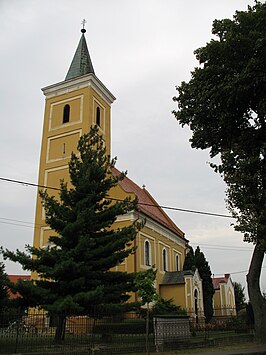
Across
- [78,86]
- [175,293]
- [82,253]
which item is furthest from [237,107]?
[175,293]

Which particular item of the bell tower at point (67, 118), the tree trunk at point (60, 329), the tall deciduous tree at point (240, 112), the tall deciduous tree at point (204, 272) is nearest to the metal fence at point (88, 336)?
the tree trunk at point (60, 329)

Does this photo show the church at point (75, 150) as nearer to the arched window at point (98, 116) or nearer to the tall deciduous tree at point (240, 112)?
the arched window at point (98, 116)

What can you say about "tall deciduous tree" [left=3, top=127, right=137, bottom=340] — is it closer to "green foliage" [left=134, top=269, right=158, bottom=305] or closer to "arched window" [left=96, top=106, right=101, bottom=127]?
"green foliage" [left=134, top=269, right=158, bottom=305]

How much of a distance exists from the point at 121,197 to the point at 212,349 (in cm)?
1583

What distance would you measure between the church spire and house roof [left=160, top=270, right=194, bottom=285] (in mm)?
→ 18968

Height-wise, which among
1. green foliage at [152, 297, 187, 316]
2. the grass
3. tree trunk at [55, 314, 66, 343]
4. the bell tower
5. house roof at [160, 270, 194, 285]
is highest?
the bell tower

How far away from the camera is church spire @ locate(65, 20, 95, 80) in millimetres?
35375

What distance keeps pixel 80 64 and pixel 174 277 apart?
67.6 feet

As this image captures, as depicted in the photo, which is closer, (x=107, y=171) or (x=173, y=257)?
(x=107, y=171)

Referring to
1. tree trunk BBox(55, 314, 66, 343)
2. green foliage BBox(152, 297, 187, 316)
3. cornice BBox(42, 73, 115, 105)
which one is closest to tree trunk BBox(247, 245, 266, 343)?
green foliage BBox(152, 297, 187, 316)

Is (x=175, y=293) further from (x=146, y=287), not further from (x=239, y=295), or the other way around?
(x=239, y=295)

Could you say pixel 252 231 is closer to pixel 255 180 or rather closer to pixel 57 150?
pixel 255 180

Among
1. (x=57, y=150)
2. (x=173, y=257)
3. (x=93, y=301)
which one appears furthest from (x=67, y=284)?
(x=173, y=257)

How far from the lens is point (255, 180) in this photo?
19.4 meters
